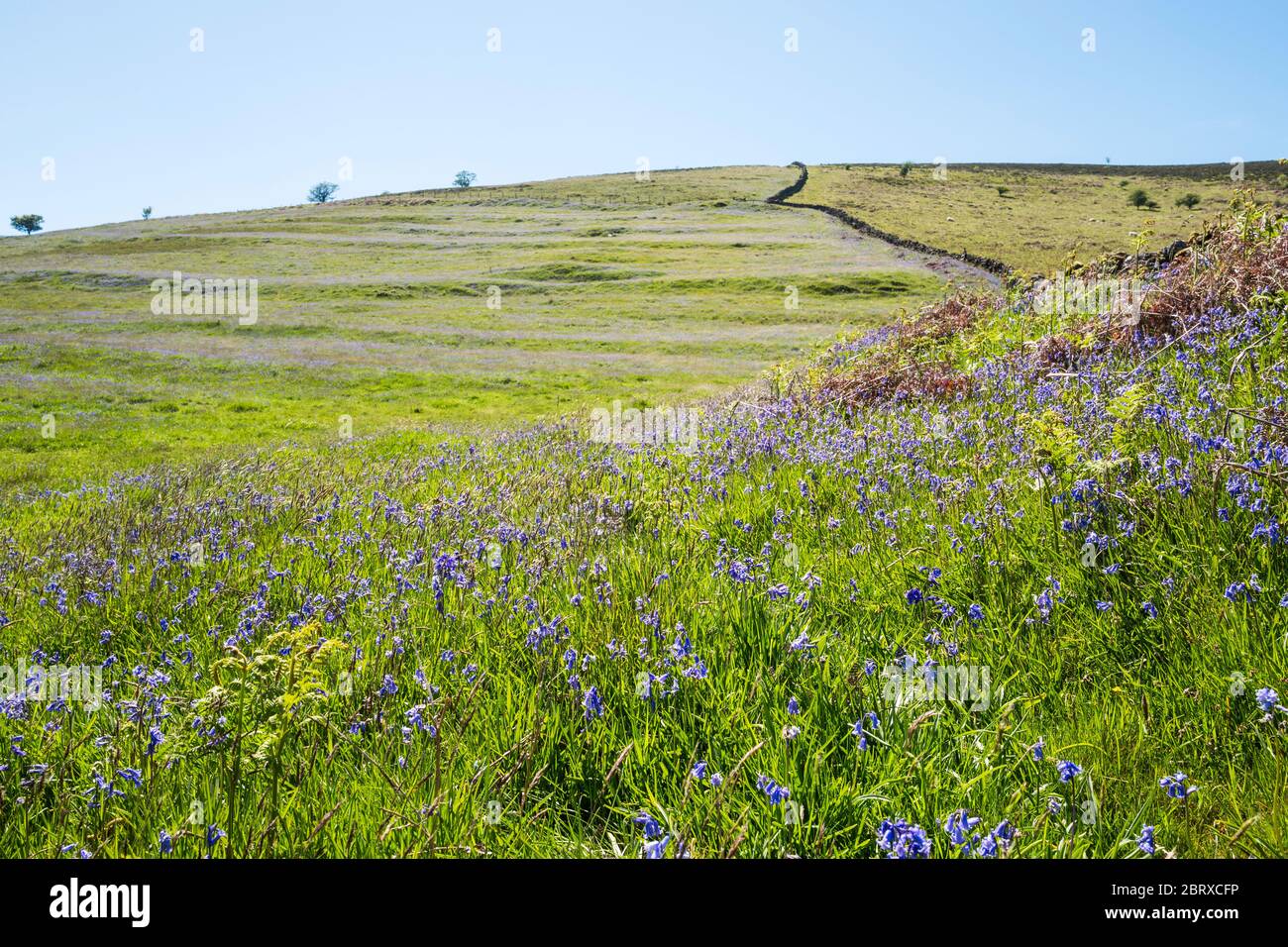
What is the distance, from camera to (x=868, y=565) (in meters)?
3.93

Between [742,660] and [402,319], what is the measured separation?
50640mm

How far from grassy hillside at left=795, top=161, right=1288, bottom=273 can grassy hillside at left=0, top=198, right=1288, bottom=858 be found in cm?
4065

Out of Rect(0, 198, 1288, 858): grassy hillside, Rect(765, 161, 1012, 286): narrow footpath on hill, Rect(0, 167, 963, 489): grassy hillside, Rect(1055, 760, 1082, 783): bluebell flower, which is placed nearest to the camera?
Rect(1055, 760, 1082, 783): bluebell flower

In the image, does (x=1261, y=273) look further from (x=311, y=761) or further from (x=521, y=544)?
(x=311, y=761)

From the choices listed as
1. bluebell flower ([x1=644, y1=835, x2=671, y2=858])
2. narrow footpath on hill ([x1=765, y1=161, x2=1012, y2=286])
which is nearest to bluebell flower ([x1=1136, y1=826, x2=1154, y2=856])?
bluebell flower ([x1=644, y1=835, x2=671, y2=858])

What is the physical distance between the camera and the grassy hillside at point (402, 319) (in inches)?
909

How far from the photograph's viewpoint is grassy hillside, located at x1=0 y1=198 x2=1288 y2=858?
7.09 feet

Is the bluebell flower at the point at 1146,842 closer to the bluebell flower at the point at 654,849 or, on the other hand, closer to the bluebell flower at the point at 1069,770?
the bluebell flower at the point at 1069,770

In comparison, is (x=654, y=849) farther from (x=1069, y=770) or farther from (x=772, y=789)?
(x=1069, y=770)

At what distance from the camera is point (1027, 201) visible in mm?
90688

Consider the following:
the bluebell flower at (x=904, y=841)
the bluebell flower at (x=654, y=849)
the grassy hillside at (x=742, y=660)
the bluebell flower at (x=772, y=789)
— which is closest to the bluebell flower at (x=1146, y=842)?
the grassy hillside at (x=742, y=660)

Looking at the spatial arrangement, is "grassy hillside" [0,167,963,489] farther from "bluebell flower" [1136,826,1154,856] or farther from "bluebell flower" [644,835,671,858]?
"bluebell flower" [644,835,671,858]
